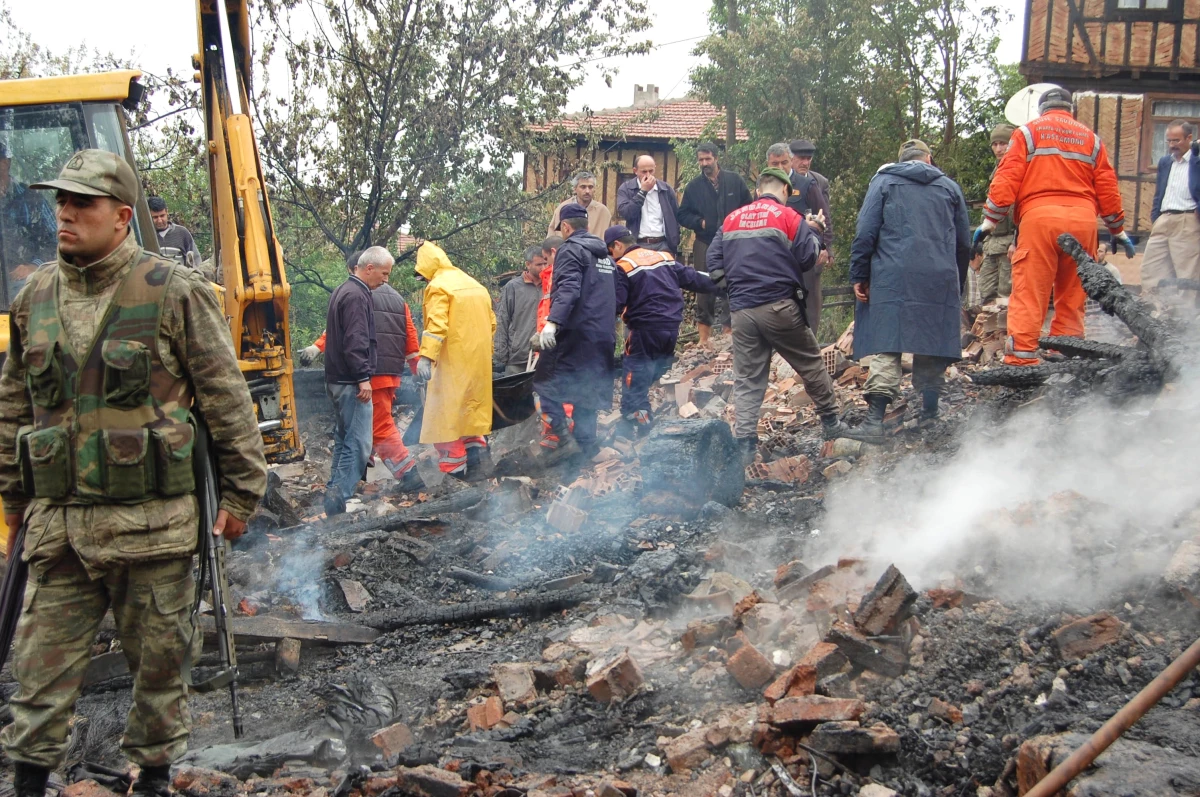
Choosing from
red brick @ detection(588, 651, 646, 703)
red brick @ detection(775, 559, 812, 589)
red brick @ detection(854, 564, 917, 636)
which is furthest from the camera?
red brick @ detection(775, 559, 812, 589)

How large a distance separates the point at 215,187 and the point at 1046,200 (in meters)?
5.81

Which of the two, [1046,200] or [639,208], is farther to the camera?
[639,208]

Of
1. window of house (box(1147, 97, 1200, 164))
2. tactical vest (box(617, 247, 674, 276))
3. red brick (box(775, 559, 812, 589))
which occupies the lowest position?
red brick (box(775, 559, 812, 589))

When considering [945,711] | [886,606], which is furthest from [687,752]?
[886,606]

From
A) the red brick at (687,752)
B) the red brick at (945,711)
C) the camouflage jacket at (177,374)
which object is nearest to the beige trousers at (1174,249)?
the red brick at (945,711)

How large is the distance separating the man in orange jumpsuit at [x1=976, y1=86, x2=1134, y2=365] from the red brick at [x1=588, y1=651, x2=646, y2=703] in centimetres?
442

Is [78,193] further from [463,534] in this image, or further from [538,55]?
[538,55]

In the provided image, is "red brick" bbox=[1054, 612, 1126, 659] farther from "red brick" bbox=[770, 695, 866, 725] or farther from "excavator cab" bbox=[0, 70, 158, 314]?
"excavator cab" bbox=[0, 70, 158, 314]

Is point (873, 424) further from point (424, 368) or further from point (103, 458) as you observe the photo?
point (103, 458)

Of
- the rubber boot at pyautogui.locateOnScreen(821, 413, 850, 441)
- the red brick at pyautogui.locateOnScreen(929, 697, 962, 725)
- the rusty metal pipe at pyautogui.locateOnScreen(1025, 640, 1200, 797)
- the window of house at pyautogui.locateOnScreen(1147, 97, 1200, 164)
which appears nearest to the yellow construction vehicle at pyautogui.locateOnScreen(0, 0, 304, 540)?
the rubber boot at pyautogui.locateOnScreen(821, 413, 850, 441)

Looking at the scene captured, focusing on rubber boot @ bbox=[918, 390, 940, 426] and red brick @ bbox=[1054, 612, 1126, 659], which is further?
rubber boot @ bbox=[918, 390, 940, 426]

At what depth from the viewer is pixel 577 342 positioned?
27.1 feet

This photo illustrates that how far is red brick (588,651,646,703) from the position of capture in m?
4.13

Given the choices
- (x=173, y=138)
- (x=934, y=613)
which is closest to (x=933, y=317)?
(x=934, y=613)
